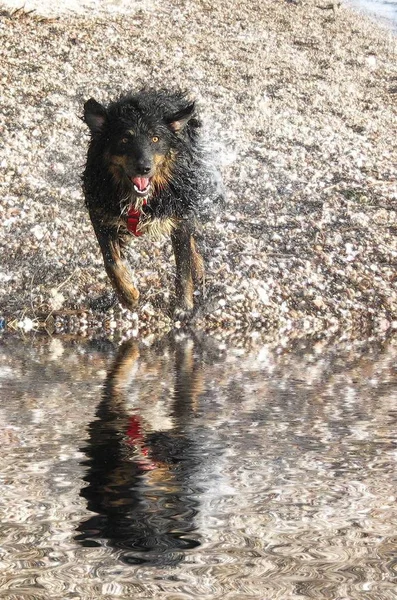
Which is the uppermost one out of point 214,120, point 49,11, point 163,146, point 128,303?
point 49,11

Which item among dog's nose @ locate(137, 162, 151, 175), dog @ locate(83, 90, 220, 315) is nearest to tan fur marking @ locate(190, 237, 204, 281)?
dog @ locate(83, 90, 220, 315)

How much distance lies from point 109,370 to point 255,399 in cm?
143

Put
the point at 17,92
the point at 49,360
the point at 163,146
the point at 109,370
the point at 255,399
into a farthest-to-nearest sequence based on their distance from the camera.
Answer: the point at 17,92 < the point at 163,146 < the point at 49,360 < the point at 109,370 < the point at 255,399

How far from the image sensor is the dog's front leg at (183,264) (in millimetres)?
9336

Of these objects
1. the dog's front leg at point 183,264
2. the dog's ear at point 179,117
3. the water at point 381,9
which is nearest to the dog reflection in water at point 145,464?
the dog's front leg at point 183,264

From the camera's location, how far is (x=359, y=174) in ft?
46.7

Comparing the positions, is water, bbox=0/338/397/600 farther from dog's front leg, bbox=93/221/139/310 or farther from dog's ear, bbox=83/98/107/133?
dog's ear, bbox=83/98/107/133

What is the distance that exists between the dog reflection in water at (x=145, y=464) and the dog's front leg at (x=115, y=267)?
2.15m

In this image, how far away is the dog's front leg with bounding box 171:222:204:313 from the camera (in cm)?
934

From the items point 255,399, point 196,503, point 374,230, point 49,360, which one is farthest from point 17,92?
point 196,503

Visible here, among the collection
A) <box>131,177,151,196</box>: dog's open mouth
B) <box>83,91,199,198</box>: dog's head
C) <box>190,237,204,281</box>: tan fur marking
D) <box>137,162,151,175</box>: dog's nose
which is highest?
<box>83,91,199,198</box>: dog's head

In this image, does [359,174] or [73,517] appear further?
[359,174]

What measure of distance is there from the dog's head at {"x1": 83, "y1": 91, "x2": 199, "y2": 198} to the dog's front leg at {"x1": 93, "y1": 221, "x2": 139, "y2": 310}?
678 mm

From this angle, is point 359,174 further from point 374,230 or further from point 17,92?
point 17,92
